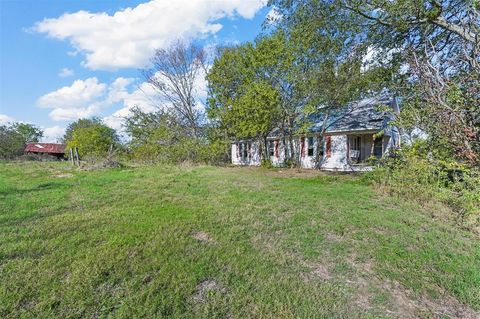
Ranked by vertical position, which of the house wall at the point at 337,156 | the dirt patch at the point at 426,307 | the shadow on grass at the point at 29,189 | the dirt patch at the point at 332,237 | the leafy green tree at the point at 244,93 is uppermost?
the leafy green tree at the point at 244,93

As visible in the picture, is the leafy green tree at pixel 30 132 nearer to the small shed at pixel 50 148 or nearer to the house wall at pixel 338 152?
the small shed at pixel 50 148

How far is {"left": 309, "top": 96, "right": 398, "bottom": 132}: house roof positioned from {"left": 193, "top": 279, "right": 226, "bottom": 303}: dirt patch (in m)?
13.6

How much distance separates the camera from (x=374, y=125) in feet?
46.3

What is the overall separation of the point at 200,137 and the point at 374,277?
19.0 m

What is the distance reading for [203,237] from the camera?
385cm

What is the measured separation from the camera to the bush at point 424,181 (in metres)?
4.74

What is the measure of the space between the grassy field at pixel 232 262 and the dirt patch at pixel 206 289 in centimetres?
1

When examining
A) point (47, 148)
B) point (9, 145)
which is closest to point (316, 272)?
point (9, 145)

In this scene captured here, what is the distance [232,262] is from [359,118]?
48.3 ft

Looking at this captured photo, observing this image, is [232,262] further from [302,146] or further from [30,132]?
[30,132]

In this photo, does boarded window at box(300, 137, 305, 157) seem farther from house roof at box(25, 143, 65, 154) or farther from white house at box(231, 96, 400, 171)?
house roof at box(25, 143, 65, 154)

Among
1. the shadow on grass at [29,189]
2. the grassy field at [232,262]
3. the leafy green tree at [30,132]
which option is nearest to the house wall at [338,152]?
the grassy field at [232,262]

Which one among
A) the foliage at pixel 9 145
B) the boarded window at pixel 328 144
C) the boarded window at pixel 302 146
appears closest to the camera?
the boarded window at pixel 328 144

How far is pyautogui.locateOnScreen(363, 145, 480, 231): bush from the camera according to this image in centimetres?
474
